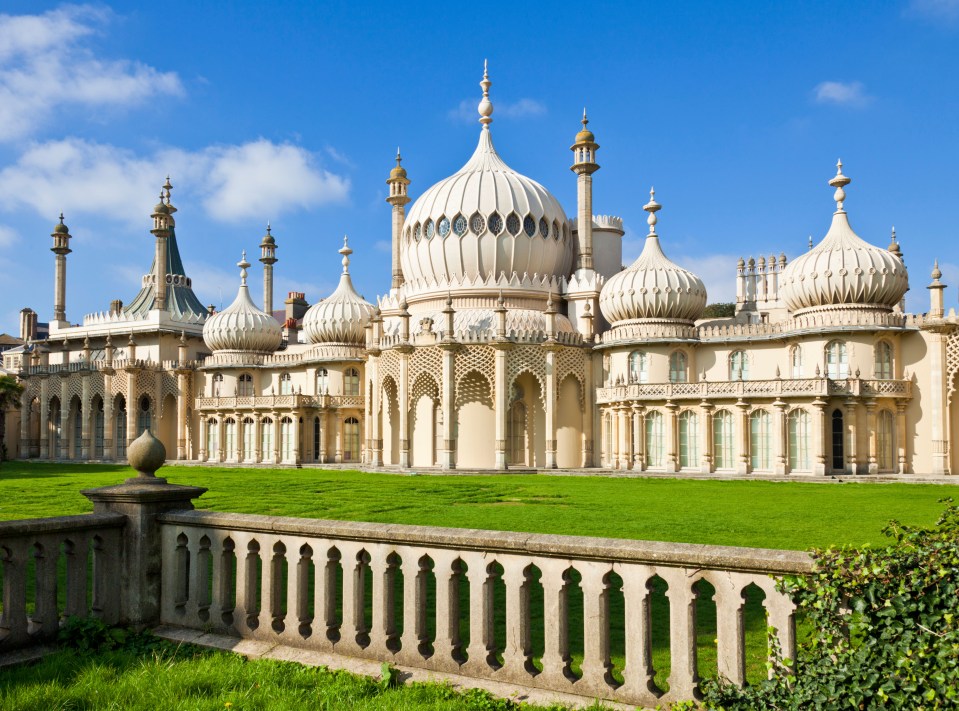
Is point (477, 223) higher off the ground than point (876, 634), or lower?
higher

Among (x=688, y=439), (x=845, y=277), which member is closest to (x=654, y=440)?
(x=688, y=439)

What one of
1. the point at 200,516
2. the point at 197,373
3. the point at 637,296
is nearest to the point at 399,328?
the point at 637,296

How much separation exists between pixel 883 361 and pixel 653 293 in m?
9.28

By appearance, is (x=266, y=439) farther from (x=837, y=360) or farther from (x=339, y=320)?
(x=837, y=360)

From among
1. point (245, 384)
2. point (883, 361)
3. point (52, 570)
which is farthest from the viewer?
point (245, 384)

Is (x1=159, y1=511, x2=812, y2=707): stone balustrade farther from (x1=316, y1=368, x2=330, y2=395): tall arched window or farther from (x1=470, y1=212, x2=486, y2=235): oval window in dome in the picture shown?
(x1=316, y1=368, x2=330, y2=395): tall arched window

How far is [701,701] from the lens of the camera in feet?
17.9

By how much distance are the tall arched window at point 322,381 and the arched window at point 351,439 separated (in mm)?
2178

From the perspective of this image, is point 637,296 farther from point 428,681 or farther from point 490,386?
point 428,681

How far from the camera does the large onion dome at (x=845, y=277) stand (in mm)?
32219

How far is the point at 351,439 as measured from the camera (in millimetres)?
45219

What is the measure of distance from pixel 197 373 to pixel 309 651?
46540 mm

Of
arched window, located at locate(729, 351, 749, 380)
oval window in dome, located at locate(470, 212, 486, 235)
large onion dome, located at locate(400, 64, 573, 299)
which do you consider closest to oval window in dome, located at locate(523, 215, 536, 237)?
large onion dome, located at locate(400, 64, 573, 299)

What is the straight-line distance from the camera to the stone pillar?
7.57 metres
